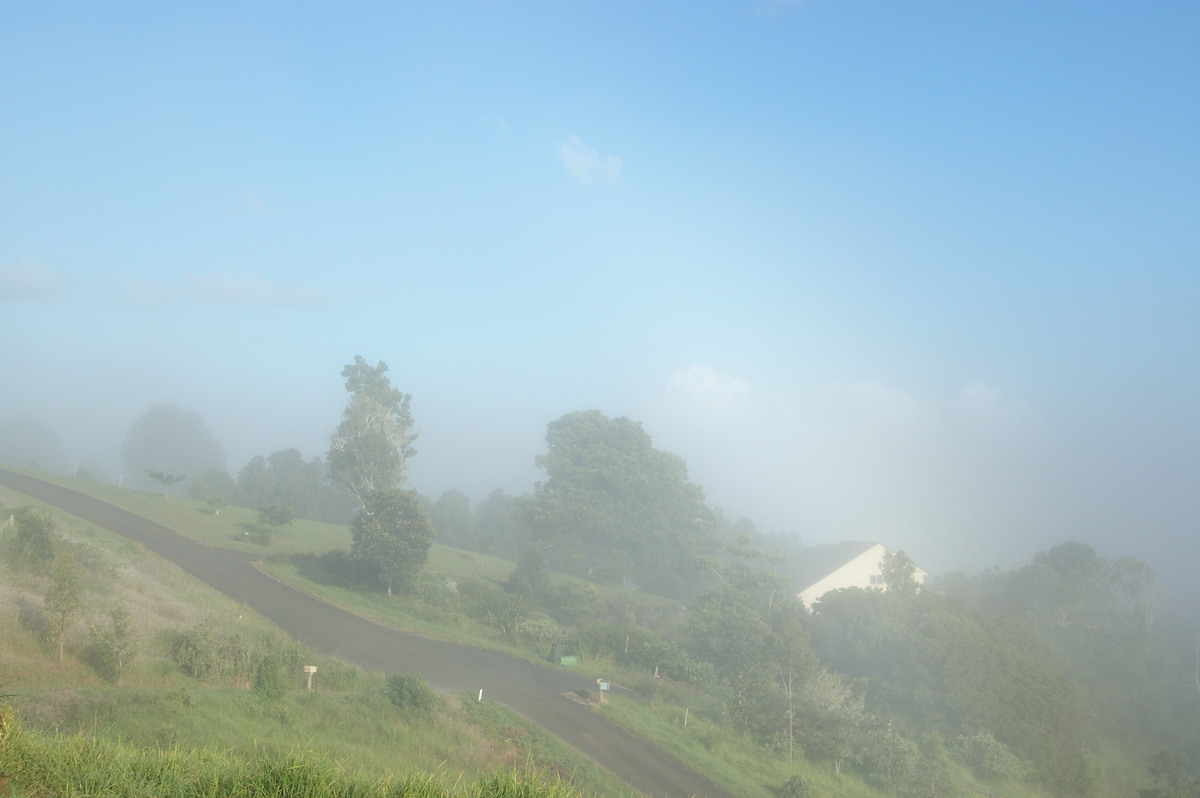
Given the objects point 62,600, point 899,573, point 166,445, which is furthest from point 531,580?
point 166,445

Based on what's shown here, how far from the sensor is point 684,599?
6306cm

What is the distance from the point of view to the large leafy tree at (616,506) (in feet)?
189

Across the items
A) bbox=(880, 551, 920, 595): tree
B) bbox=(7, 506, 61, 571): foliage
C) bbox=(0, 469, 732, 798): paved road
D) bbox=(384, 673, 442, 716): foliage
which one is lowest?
bbox=(0, 469, 732, 798): paved road

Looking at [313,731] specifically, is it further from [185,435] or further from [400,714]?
[185,435]

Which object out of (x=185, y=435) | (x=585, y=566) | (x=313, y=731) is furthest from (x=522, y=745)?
(x=185, y=435)

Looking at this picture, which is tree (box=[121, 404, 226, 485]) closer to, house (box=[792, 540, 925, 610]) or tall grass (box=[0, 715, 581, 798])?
house (box=[792, 540, 925, 610])

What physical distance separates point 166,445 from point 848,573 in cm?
10902

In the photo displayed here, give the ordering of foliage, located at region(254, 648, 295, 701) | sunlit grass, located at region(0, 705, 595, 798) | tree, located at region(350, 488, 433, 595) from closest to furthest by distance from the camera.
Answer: sunlit grass, located at region(0, 705, 595, 798) → foliage, located at region(254, 648, 295, 701) → tree, located at region(350, 488, 433, 595)

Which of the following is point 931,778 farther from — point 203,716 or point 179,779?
point 179,779

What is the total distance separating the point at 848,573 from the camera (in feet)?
149

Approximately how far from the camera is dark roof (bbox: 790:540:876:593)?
46.3 m

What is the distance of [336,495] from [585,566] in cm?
3665

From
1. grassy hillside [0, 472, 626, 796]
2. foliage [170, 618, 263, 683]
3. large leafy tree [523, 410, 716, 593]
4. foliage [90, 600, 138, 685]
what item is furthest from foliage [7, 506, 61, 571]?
large leafy tree [523, 410, 716, 593]

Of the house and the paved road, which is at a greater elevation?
the house
